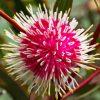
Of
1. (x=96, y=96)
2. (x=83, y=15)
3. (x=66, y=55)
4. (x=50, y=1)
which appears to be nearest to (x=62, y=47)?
(x=66, y=55)

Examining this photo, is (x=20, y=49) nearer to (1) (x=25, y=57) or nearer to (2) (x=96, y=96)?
(1) (x=25, y=57)

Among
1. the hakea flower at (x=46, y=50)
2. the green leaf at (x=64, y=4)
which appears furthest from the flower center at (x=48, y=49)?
the green leaf at (x=64, y=4)

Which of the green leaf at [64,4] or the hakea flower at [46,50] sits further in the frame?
the green leaf at [64,4]

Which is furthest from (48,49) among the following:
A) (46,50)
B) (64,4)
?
(64,4)

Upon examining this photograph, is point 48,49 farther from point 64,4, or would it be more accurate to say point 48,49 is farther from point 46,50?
point 64,4

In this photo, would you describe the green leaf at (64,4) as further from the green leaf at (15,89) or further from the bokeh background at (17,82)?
the green leaf at (15,89)

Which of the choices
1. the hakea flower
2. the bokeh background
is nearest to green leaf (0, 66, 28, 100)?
the bokeh background

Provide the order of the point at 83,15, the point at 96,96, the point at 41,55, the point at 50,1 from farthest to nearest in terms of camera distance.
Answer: the point at 83,15
the point at 96,96
the point at 50,1
the point at 41,55

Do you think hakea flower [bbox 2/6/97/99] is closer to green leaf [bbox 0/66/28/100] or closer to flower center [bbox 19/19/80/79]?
flower center [bbox 19/19/80/79]
